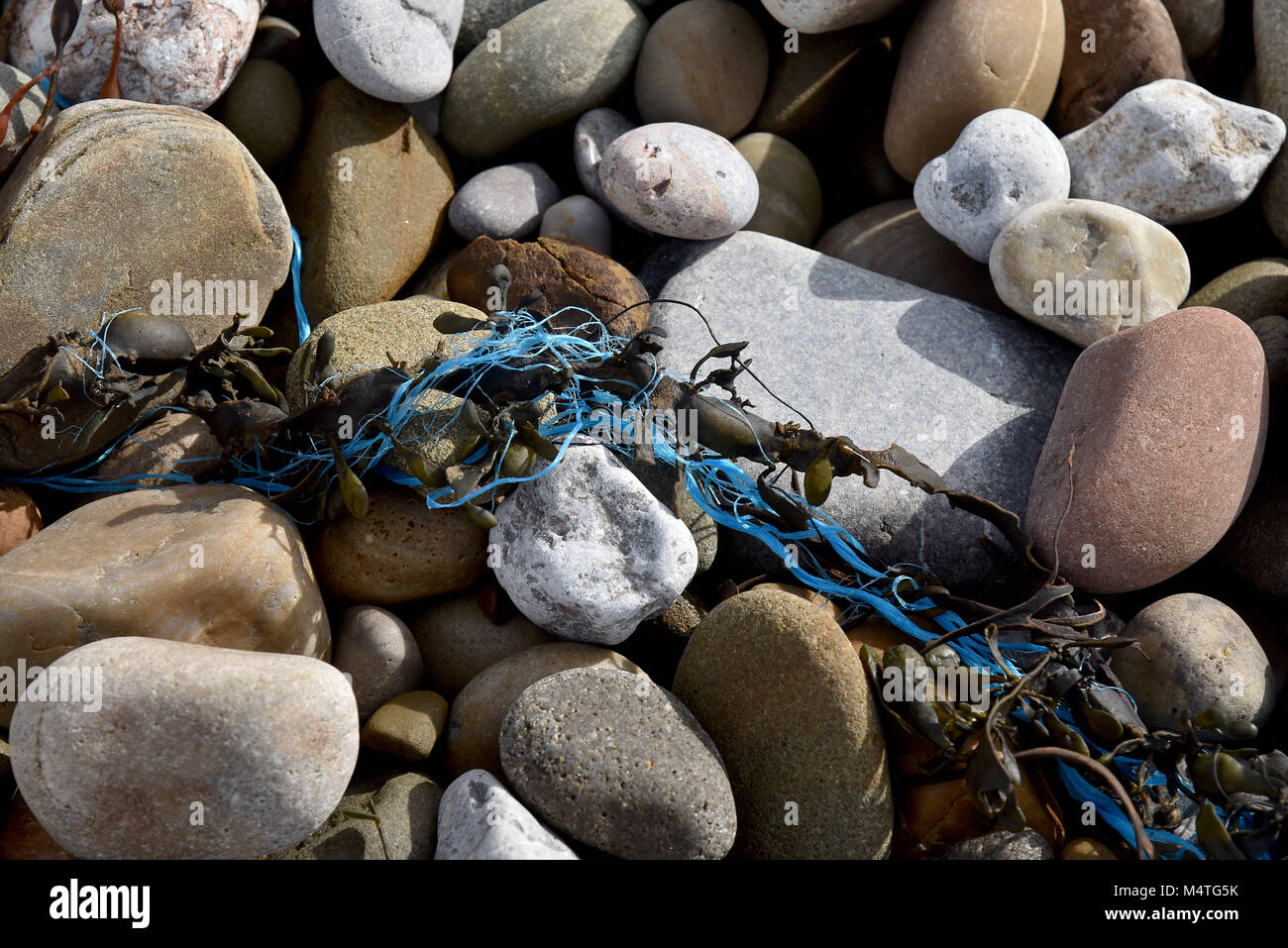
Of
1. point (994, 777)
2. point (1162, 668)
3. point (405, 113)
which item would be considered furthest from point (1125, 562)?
point (405, 113)

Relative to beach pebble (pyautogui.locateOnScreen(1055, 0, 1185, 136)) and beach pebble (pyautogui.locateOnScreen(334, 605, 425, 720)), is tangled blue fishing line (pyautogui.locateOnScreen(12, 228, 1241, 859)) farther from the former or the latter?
beach pebble (pyautogui.locateOnScreen(1055, 0, 1185, 136))

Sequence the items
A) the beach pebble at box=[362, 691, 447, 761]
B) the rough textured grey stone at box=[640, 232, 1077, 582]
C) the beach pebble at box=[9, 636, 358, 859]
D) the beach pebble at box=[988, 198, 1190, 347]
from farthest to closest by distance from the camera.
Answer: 1. the beach pebble at box=[988, 198, 1190, 347]
2. the rough textured grey stone at box=[640, 232, 1077, 582]
3. the beach pebble at box=[362, 691, 447, 761]
4. the beach pebble at box=[9, 636, 358, 859]

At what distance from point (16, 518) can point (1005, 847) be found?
2.91 m

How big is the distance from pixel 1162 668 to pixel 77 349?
3.27 m

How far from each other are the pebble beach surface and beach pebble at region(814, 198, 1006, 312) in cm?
3

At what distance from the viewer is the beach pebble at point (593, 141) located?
389 centimetres

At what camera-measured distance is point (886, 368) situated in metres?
3.56

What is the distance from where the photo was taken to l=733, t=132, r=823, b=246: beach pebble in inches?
158

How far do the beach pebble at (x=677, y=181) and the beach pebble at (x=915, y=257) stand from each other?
0.54 m

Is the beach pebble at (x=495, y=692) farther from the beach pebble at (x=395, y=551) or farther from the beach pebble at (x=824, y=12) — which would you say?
the beach pebble at (x=824, y=12)

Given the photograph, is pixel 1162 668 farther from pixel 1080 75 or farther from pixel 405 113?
pixel 405 113

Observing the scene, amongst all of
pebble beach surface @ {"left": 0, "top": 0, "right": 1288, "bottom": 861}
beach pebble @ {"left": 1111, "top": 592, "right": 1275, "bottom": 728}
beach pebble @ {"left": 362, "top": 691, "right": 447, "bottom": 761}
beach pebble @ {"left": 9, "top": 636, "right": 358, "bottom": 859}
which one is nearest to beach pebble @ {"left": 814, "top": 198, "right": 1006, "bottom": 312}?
pebble beach surface @ {"left": 0, "top": 0, "right": 1288, "bottom": 861}

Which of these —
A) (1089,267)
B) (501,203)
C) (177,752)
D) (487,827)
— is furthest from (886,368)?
(177,752)

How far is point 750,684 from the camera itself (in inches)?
107
